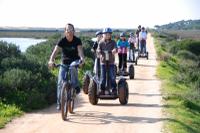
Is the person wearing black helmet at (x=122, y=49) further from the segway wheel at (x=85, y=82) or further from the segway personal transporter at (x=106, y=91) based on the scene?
the segway personal transporter at (x=106, y=91)

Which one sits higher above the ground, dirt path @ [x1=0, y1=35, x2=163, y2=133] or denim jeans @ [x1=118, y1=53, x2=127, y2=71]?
denim jeans @ [x1=118, y1=53, x2=127, y2=71]

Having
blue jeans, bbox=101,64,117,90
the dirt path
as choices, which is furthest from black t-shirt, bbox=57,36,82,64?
blue jeans, bbox=101,64,117,90

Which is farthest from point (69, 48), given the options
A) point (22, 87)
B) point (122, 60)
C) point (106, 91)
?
point (122, 60)

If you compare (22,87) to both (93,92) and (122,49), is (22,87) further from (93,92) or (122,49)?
(122,49)

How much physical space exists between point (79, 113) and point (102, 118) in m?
0.81

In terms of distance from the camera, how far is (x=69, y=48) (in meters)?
12.5

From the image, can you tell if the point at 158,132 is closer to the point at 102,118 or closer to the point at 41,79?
the point at 102,118

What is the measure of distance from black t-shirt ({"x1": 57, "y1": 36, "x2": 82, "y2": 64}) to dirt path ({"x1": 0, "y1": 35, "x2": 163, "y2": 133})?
4.74 ft

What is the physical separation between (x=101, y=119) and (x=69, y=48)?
6.20ft

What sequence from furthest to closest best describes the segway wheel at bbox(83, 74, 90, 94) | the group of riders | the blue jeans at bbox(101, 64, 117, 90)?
the segway wheel at bbox(83, 74, 90, 94)
the blue jeans at bbox(101, 64, 117, 90)
the group of riders

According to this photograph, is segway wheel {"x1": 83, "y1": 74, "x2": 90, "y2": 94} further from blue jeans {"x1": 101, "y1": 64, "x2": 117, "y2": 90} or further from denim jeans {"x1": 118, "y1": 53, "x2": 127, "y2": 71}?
denim jeans {"x1": 118, "y1": 53, "x2": 127, "y2": 71}

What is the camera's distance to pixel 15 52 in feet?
63.5

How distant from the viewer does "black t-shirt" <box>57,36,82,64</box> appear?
12516 mm

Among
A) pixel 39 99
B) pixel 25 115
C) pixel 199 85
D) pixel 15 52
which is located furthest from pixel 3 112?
pixel 199 85
